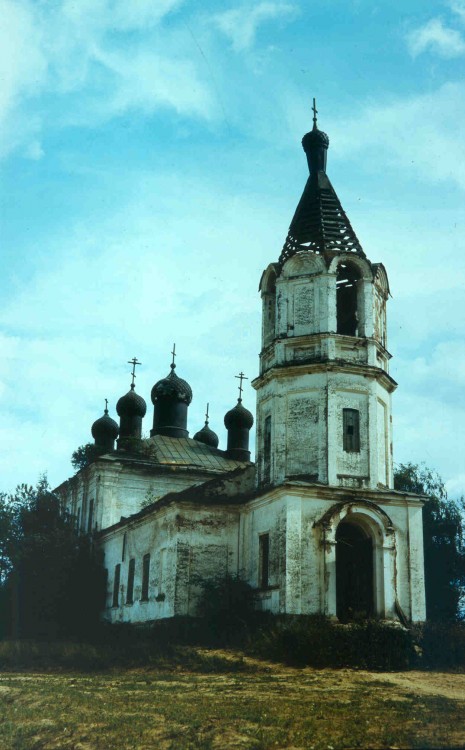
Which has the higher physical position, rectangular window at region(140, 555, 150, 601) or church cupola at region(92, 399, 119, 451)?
church cupola at region(92, 399, 119, 451)

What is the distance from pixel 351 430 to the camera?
24297mm

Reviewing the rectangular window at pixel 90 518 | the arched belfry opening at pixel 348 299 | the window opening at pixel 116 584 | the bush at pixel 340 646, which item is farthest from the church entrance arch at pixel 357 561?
the rectangular window at pixel 90 518

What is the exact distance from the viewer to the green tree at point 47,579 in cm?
3219

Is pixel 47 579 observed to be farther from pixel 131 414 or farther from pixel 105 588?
pixel 131 414

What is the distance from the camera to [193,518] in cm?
2584

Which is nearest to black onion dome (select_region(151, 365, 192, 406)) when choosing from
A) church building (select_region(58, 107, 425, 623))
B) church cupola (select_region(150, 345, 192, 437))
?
church cupola (select_region(150, 345, 192, 437))

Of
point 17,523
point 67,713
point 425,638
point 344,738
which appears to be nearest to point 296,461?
point 425,638

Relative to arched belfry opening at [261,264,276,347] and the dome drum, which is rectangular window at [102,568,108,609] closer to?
the dome drum

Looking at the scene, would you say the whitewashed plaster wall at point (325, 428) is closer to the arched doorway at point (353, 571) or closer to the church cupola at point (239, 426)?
the arched doorway at point (353, 571)

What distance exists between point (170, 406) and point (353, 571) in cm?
1746

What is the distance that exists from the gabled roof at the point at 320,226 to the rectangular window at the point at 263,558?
8.23m

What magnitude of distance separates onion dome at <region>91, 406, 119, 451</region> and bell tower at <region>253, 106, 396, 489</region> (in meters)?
15.6

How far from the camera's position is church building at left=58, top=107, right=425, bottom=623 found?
2284cm

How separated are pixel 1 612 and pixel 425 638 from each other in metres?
19.9
